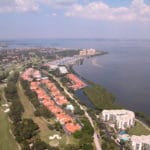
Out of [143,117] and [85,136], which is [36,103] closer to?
[85,136]

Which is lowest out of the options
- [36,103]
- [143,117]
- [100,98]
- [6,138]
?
[6,138]

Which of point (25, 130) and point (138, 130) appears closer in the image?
point (25, 130)

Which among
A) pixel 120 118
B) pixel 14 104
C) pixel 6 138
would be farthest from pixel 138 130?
pixel 14 104

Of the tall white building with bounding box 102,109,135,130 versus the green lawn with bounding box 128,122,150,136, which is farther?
the tall white building with bounding box 102,109,135,130

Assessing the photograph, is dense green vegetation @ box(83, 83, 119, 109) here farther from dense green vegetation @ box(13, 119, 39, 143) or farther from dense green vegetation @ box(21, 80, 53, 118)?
dense green vegetation @ box(13, 119, 39, 143)

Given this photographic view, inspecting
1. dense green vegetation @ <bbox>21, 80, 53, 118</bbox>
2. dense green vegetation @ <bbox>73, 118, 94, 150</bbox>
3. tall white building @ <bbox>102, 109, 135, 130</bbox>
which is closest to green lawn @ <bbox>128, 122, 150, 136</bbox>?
tall white building @ <bbox>102, 109, 135, 130</bbox>

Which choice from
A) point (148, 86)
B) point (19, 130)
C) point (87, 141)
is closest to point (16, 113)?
point (19, 130)

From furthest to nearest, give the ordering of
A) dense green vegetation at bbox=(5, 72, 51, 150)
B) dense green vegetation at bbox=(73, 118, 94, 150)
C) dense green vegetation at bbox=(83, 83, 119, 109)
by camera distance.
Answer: dense green vegetation at bbox=(83, 83, 119, 109) < dense green vegetation at bbox=(5, 72, 51, 150) < dense green vegetation at bbox=(73, 118, 94, 150)
